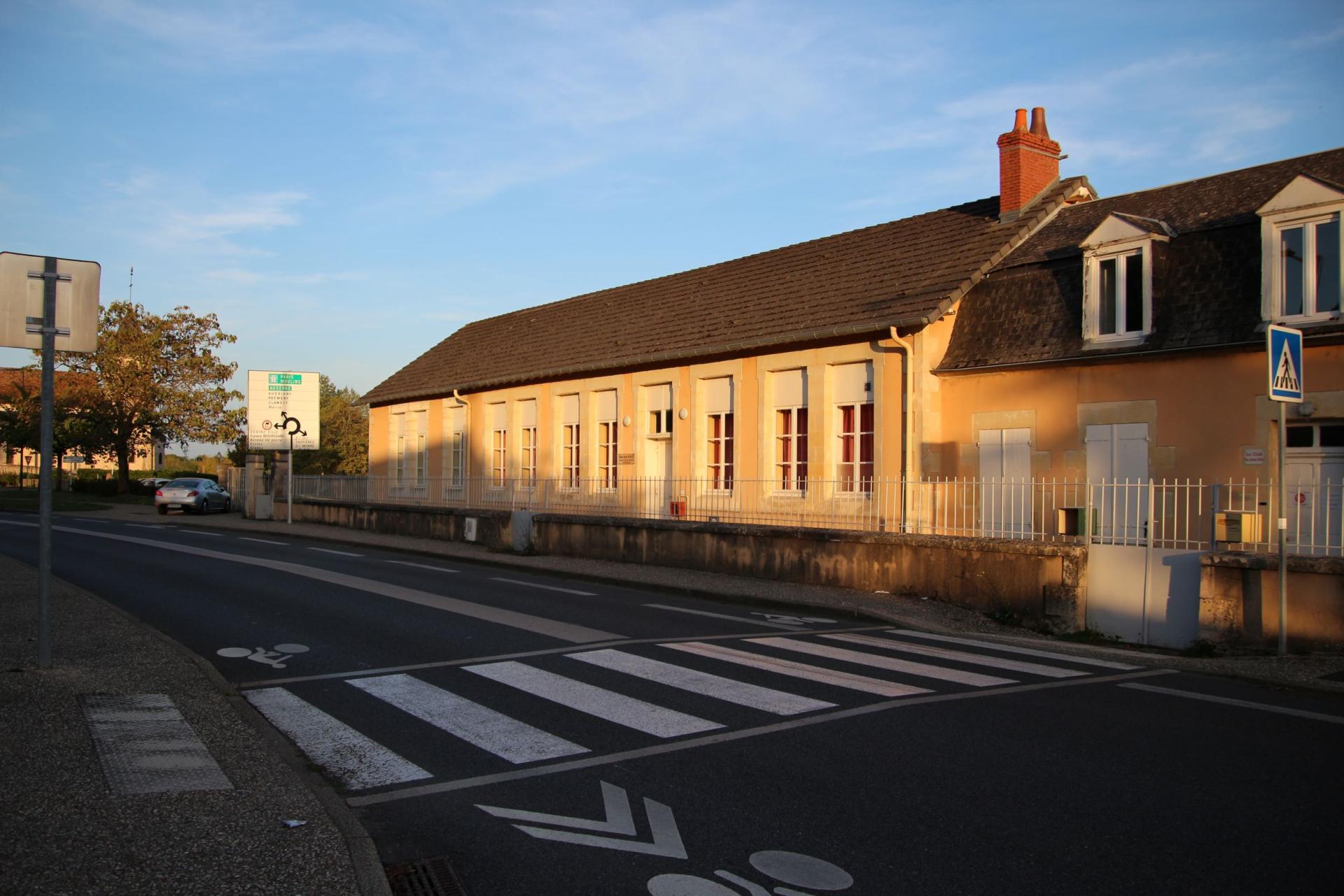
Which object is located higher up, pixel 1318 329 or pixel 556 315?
pixel 556 315

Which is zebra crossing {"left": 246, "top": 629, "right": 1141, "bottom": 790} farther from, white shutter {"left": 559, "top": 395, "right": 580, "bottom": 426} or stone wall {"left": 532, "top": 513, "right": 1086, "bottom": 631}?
white shutter {"left": 559, "top": 395, "right": 580, "bottom": 426}

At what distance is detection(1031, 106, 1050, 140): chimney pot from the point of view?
1948 cm

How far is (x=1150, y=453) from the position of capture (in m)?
15.3

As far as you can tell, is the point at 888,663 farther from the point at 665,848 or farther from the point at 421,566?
the point at 421,566

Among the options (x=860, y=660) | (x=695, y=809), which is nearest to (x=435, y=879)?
(x=695, y=809)

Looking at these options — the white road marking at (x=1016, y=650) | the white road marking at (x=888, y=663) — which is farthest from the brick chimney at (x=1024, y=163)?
the white road marking at (x=888, y=663)

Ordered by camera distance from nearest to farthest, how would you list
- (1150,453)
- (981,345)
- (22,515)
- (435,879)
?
(435,879) → (1150,453) → (981,345) → (22,515)

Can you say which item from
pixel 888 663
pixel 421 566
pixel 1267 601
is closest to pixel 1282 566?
pixel 1267 601

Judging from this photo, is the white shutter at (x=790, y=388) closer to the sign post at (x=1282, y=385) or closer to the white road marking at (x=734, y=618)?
the white road marking at (x=734, y=618)

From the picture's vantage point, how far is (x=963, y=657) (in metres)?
9.87

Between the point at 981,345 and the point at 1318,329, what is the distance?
16.8 feet

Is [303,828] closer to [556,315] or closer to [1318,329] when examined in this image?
[1318,329]

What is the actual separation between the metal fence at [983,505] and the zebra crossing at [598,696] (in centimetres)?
280

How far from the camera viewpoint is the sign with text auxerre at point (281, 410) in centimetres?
3575
